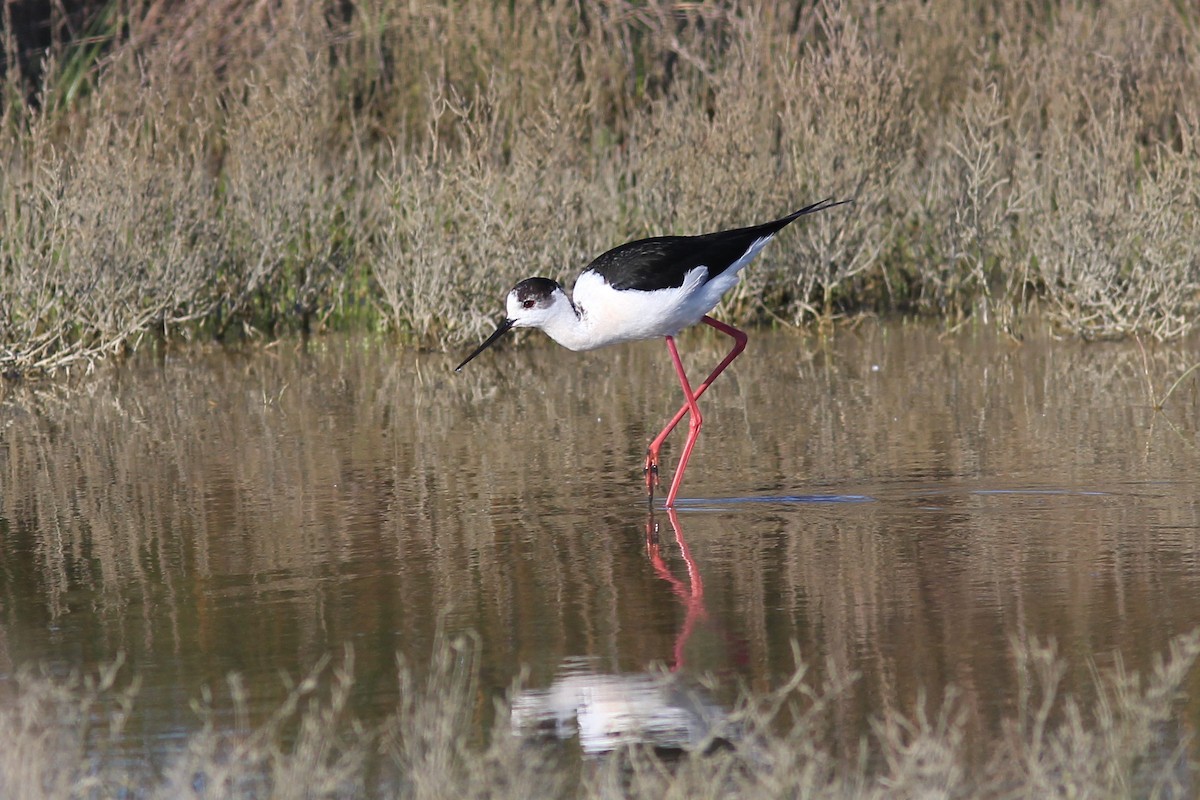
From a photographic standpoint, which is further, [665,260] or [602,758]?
[665,260]

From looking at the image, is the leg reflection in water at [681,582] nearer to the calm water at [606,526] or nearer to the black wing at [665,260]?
the calm water at [606,526]

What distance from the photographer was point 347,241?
35.3 ft

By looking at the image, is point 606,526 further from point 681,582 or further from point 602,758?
point 602,758

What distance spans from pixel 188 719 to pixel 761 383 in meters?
4.96

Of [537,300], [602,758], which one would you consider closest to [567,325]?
[537,300]

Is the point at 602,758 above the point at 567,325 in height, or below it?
below

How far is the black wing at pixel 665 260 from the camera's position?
6.56 meters

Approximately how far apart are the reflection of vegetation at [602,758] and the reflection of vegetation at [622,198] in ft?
17.6

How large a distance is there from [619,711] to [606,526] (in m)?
1.86

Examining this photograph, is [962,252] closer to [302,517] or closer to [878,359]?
[878,359]

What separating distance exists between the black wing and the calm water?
0.70 metres

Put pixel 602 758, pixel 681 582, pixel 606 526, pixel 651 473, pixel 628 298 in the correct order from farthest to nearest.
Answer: pixel 628 298
pixel 651 473
pixel 606 526
pixel 681 582
pixel 602 758

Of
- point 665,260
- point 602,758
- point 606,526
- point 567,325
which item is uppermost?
point 665,260

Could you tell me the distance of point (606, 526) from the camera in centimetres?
586
